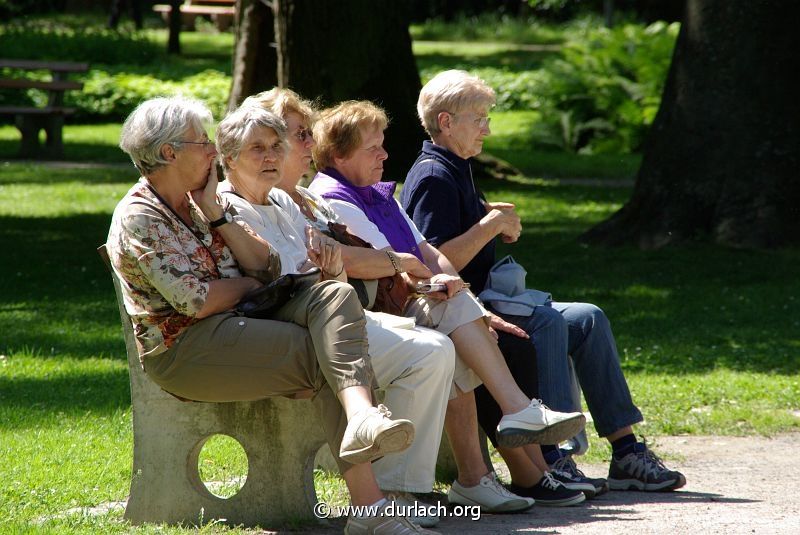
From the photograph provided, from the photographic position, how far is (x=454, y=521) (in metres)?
4.38

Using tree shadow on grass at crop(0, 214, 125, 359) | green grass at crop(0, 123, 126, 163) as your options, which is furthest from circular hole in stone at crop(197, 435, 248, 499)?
green grass at crop(0, 123, 126, 163)

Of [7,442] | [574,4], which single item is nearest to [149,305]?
[7,442]

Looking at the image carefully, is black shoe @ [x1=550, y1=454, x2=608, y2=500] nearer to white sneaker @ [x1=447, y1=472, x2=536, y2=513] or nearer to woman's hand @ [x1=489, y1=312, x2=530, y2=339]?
white sneaker @ [x1=447, y1=472, x2=536, y2=513]

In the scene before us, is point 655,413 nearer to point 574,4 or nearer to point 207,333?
point 207,333

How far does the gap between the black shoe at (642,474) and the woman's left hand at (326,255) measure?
4.79 feet

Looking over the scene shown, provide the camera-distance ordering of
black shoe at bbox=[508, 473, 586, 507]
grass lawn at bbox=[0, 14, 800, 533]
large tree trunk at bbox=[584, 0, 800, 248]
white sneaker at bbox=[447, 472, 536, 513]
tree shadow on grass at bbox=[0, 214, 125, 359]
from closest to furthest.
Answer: white sneaker at bbox=[447, 472, 536, 513]
black shoe at bbox=[508, 473, 586, 507]
grass lawn at bbox=[0, 14, 800, 533]
tree shadow on grass at bbox=[0, 214, 125, 359]
large tree trunk at bbox=[584, 0, 800, 248]

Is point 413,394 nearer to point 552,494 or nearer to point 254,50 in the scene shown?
point 552,494

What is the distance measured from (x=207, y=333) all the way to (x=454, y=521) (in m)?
1.15

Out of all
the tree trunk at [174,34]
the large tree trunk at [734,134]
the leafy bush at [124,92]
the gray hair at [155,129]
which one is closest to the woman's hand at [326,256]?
the gray hair at [155,129]

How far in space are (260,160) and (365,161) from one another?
22.8 inches

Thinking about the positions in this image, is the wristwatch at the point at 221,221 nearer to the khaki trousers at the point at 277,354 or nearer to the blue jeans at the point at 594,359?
the khaki trousers at the point at 277,354

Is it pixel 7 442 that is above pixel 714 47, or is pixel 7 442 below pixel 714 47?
below

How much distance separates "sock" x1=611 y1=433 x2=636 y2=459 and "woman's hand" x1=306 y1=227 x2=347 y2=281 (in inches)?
55.5

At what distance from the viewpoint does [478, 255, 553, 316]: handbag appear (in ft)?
16.0
